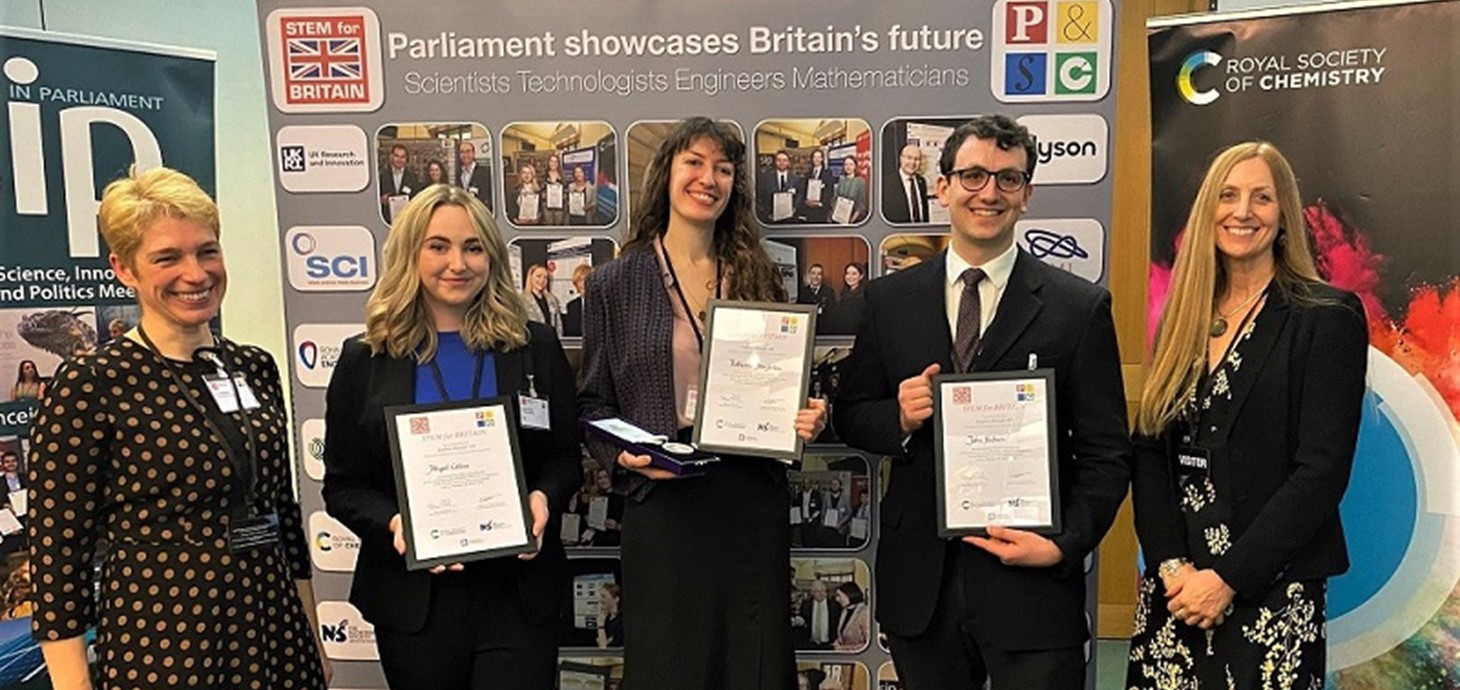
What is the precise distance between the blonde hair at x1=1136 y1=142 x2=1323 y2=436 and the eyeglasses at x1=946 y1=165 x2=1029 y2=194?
0.40 meters

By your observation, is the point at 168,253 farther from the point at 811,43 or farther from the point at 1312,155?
the point at 1312,155

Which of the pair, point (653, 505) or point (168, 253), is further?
point (653, 505)

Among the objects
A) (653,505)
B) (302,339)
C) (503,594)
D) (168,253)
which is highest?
(168,253)

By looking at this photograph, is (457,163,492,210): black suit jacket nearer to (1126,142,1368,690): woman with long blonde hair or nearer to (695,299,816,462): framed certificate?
(695,299,816,462): framed certificate

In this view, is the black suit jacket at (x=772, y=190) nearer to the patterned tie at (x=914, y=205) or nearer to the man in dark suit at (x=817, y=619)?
the patterned tie at (x=914, y=205)

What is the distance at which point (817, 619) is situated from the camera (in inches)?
128

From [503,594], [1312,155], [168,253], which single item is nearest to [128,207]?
[168,253]

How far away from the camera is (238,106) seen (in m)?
4.15

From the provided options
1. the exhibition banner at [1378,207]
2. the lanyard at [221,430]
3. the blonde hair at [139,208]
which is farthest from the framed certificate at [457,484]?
the exhibition banner at [1378,207]

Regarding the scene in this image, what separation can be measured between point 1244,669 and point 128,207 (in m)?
2.48

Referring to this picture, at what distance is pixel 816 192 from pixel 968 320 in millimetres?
975

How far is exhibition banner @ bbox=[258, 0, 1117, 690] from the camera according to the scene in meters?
2.99

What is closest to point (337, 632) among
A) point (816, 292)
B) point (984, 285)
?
point (816, 292)

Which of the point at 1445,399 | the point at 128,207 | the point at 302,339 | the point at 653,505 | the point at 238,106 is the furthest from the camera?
the point at 238,106
